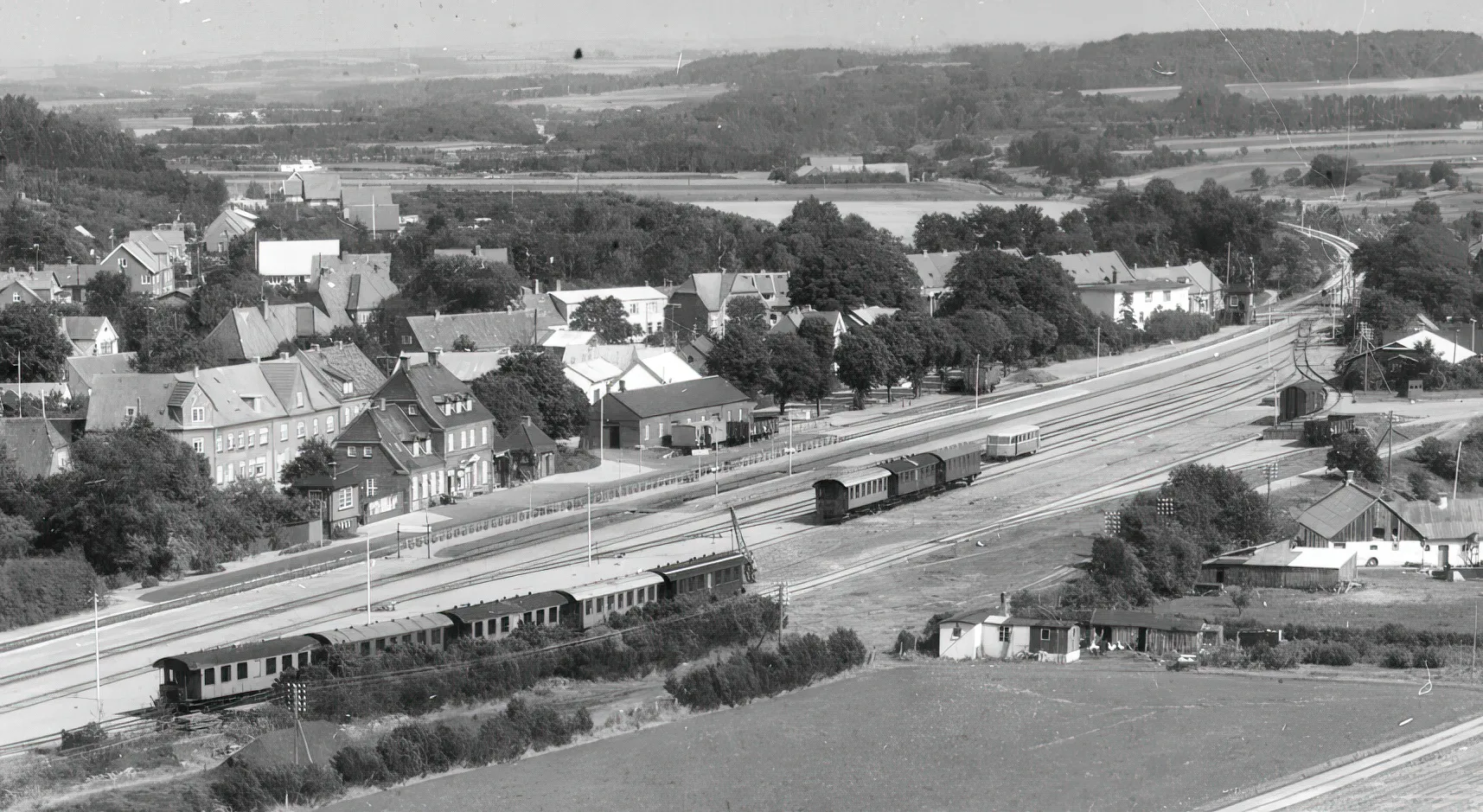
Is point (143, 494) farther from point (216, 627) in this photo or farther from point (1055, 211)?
point (1055, 211)

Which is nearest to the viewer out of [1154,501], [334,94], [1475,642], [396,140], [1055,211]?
[1475,642]

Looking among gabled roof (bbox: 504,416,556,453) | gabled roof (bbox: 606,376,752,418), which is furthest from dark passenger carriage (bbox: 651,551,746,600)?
gabled roof (bbox: 606,376,752,418)

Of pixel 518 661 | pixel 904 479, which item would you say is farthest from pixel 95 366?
pixel 518 661

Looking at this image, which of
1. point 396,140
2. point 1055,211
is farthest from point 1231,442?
point 396,140

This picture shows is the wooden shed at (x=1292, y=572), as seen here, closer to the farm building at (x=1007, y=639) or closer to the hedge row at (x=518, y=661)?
the farm building at (x=1007, y=639)

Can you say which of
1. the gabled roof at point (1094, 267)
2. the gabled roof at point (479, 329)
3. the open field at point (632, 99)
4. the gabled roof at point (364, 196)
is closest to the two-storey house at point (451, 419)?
the gabled roof at point (479, 329)
